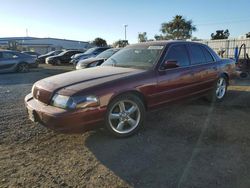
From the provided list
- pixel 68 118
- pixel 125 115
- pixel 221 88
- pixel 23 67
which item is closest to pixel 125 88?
pixel 125 115

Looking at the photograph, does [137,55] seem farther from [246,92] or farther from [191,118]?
[246,92]

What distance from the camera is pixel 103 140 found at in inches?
154

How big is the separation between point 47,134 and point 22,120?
1075mm

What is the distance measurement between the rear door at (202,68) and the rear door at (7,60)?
39.4 ft

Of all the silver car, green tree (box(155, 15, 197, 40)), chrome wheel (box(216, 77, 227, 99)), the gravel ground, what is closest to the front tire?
the gravel ground

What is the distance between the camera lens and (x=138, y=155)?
3.39m

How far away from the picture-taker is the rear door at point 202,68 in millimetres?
5166

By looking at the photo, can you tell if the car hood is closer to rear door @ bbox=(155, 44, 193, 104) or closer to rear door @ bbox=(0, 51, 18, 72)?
rear door @ bbox=(155, 44, 193, 104)

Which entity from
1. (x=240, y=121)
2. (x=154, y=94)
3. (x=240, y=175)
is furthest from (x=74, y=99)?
(x=240, y=121)

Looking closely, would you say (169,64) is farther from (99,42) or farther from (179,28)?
(99,42)

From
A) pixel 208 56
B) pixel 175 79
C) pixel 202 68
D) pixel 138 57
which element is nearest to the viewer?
pixel 175 79

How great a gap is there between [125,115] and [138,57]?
1384 millimetres

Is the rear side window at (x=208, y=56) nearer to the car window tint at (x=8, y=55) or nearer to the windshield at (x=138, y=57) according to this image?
the windshield at (x=138, y=57)

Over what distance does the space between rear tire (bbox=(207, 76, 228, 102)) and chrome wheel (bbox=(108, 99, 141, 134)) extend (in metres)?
2.65
